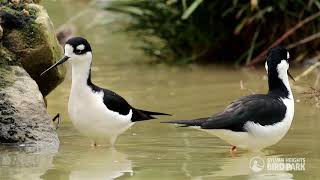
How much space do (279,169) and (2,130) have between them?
2175mm

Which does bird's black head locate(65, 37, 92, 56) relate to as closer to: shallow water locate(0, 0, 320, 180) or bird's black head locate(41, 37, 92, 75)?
bird's black head locate(41, 37, 92, 75)

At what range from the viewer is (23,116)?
6902 mm

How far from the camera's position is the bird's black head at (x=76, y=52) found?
7.10m

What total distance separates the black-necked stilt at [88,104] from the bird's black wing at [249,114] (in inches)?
36.7

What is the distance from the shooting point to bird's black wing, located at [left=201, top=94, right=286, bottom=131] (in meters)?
6.55

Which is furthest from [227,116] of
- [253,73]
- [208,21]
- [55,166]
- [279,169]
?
[208,21]

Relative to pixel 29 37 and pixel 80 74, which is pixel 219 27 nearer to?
pixel 29 37

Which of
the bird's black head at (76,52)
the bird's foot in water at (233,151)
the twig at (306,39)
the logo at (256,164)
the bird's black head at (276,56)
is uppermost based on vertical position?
the twig at (306,39)

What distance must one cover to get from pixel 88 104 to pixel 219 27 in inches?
208

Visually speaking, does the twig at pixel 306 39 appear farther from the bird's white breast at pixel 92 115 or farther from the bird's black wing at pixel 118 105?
the bird's white breast at pixel 92 115

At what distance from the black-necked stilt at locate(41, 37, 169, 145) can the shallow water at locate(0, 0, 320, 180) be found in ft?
0.48

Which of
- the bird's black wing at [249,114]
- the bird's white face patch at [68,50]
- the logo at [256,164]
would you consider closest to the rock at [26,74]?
the bird's white face patch at [68,50]

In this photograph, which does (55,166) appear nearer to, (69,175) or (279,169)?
(69,175)

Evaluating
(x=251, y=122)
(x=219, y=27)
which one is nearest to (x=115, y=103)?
(x=251, y=122)
